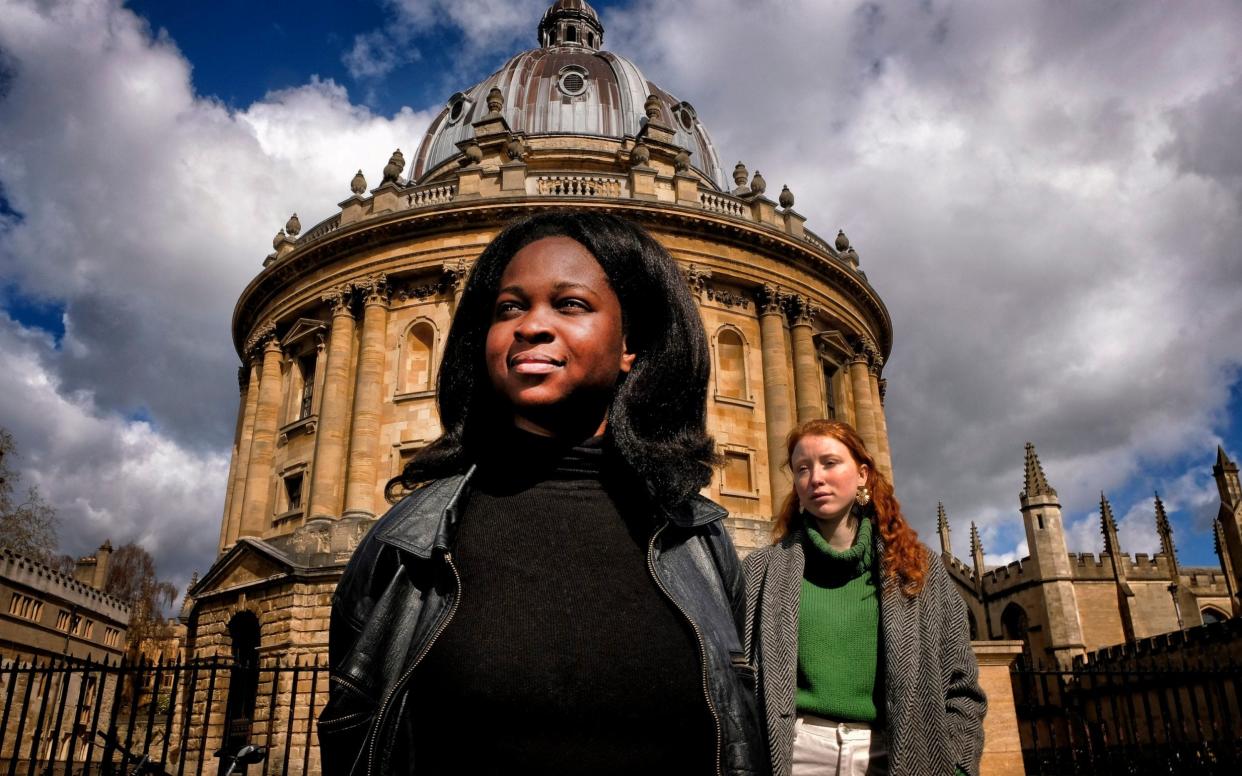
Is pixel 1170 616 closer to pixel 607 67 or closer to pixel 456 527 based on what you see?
pixel 607 67

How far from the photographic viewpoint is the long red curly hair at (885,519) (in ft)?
12.7

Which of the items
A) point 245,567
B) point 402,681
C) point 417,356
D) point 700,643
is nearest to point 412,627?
point 402,681

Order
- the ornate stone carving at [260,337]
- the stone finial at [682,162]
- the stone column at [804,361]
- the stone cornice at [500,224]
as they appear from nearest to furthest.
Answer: the stone cornice at [500,224] < the stone column at [804,361] < the stone finial at [682,162] < the ornate stone carving at [260,337]

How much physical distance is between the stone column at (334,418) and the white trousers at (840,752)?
1967 cm

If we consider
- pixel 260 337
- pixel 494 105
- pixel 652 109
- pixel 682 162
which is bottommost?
pixel 260 337

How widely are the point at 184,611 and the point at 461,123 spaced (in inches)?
789

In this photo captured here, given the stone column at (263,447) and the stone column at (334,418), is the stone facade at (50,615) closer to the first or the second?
the stone column at (263,447)

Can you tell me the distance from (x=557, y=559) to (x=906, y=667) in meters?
2.30

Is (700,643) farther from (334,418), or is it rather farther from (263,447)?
(263,447)

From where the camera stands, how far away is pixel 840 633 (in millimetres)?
3822

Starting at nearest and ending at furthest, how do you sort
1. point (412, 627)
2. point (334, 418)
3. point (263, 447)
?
point (412, 627) < point (334, 418) < point (263, 447)

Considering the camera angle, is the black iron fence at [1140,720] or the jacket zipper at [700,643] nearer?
the jacket zipper at [700,643]

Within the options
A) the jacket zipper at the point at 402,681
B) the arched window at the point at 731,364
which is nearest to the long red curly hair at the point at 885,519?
the jacket zipper at the point at 402,681

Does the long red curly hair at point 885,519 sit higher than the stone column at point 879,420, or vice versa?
the stone column at point 879,420
